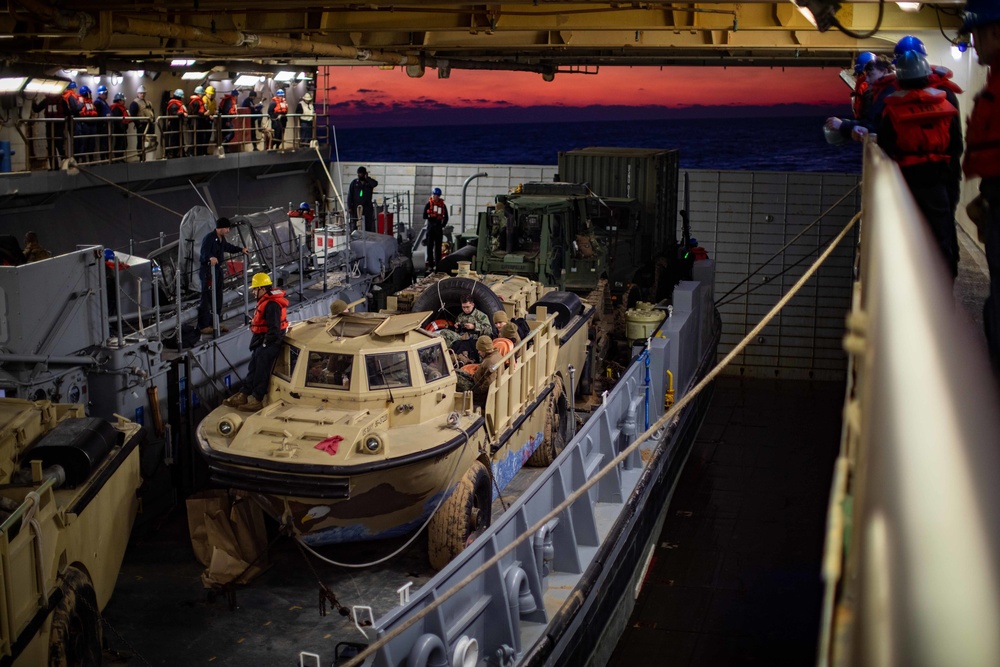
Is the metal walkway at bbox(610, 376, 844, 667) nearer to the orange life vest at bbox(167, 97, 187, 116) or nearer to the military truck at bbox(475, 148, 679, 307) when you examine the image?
the military truck at bbox(475, 148, 679, 307)

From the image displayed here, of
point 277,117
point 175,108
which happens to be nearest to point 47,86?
point 175,108

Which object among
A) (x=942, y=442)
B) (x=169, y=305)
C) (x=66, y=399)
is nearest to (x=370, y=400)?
(x=66, y=399)

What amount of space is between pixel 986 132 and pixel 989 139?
3 centimetres

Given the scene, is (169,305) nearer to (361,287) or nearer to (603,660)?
(361,287)

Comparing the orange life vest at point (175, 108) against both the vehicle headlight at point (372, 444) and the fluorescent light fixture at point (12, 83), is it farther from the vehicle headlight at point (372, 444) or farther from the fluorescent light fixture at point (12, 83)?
the vehicle headlight at point (372, 444)

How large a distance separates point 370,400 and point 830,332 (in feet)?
46.5

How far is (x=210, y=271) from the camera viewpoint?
13.8m

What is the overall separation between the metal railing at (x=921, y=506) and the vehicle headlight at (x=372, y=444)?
763 cm

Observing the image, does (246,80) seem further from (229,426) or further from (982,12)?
(982,12)

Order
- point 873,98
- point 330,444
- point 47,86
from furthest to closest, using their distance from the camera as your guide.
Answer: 1. point 47,86
2. point 330,444
3. point 873,98

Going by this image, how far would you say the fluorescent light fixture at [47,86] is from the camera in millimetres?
17797

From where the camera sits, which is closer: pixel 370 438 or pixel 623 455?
pixel 623 455

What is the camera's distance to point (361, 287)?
1748cm

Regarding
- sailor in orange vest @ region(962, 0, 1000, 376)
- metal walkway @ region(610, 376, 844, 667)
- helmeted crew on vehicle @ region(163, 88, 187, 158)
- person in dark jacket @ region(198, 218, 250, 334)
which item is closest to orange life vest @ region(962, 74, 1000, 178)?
sailor in orange vest @ region(962, 0, 1000, 376)
